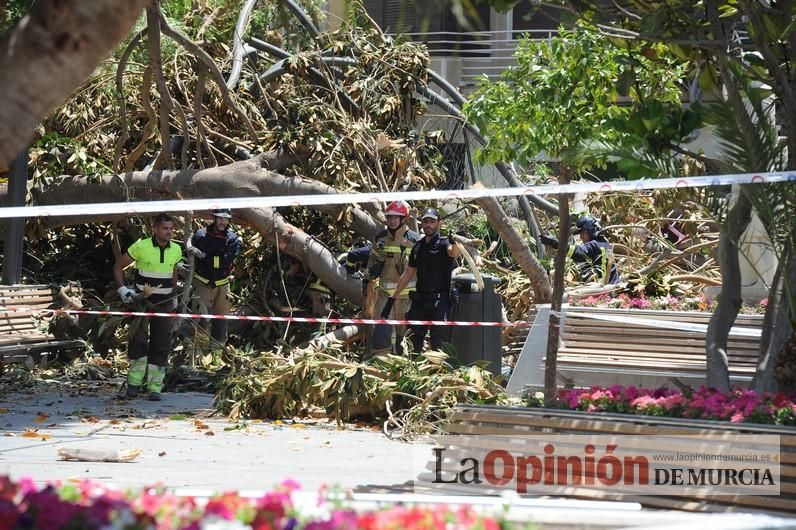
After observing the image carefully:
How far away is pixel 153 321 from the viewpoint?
1206 centimetres

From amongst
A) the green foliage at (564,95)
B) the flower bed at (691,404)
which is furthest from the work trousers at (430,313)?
the flower bed at (691,404)

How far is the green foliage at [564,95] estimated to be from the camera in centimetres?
848

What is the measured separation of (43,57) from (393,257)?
Answer: 31.5 feet

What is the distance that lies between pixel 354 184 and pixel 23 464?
707 cm

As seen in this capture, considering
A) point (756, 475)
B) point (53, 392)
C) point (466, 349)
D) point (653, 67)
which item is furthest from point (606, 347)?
point (53, 392)

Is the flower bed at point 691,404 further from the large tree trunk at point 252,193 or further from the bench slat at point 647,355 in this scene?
the large tree trunk at point 252,193

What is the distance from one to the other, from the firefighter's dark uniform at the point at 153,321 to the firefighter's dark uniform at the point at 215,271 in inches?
28.1

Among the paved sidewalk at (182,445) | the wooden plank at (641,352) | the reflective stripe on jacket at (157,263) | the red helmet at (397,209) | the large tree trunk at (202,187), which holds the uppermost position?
the large tree trunk at (202,187)

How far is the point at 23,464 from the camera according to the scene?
8188 mm

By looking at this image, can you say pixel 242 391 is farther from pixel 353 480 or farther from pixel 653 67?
pixel 653 67

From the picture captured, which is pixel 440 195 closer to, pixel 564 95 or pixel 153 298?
pixel 564 95

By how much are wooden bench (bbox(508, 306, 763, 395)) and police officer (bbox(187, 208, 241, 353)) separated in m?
3.77

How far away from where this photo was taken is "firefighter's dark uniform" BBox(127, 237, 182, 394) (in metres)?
12.0

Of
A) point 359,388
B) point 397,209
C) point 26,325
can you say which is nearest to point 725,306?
point 359,388
